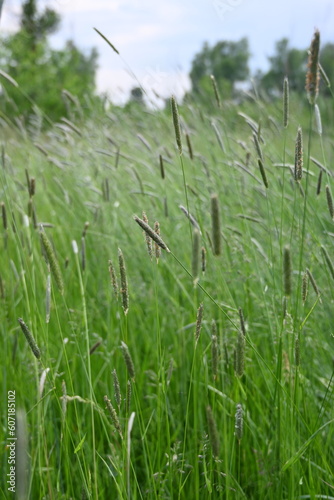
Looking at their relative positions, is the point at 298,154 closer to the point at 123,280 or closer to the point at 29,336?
the point at 123,280

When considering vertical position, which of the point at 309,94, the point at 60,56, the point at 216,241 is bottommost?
the point at 216,241

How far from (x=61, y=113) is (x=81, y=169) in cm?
2010

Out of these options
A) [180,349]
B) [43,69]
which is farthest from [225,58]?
[180,349]

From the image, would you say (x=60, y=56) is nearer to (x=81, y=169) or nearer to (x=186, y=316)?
(x=81, y=169)

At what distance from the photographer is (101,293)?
2311mm

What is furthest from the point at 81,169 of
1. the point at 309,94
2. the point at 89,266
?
the point at 309,94

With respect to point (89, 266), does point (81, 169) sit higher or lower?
higher

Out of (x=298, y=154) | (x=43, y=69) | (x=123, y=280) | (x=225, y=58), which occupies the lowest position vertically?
(x=123, y=280)

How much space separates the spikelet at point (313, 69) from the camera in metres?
0.96

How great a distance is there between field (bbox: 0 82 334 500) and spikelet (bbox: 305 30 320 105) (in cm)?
11

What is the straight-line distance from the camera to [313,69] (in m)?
0.99

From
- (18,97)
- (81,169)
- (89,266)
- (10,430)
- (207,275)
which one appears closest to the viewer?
(10,430)

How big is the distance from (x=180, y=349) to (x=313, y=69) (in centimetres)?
96

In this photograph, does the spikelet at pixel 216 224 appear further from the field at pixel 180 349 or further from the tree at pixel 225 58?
the tree at pixel 225 58
